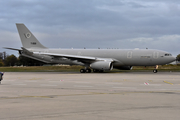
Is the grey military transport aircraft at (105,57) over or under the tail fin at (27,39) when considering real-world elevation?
under

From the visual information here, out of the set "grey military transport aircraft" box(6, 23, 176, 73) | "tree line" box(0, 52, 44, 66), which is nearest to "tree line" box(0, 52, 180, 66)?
"tree line" box(0, 52, 44, 66)

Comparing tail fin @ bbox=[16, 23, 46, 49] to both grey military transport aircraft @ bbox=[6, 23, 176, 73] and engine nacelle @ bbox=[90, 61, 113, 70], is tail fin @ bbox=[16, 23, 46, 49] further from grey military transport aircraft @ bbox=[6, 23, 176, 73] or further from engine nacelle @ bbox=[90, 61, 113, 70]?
engine nacelle @ bbox=[90, 61, 113, 70]

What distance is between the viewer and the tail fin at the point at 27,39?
42.1 m

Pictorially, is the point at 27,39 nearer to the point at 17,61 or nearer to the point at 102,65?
the point at 102,65

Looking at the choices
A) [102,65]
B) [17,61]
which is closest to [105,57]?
[102,65]

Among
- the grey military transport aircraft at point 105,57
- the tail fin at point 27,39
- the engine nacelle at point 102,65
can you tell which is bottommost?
the engine nacelle at point 102,65

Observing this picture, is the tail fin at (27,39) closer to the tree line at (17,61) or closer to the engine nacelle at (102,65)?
the engine nacelle at (102,65)

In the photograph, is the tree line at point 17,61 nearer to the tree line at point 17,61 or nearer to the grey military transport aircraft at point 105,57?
the tree line at point 17,61

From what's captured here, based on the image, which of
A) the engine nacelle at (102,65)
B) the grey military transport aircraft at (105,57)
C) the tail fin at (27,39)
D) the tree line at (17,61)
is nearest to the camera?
the engine nacelle at (102,65)

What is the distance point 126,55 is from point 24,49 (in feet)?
54.2

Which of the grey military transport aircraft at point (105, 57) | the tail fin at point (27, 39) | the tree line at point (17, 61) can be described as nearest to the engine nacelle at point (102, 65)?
the grey military transport aircraft at point (105, 57)

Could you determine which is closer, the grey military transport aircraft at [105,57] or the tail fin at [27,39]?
the grey military transport aircraft at [105,57]

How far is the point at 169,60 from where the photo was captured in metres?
35.8

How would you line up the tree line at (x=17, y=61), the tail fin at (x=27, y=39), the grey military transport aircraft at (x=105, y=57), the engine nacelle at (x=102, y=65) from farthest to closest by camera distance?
the tree line at (x=17, y=61)
the tail fin at (x=27, y=39)
the grey military transport aircraft at (x=105, y=57)
the engine nacelle at (x=102, y=65)
